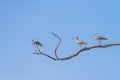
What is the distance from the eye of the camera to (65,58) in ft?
50.5

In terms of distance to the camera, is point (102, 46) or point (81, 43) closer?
point (102, 46)

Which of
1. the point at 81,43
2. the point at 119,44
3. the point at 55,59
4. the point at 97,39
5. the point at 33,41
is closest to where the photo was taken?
the point at 119,44

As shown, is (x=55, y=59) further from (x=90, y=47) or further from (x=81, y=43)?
(x=81, y=43)

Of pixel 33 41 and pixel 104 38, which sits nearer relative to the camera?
pixel 104 38

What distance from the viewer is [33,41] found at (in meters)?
22.5

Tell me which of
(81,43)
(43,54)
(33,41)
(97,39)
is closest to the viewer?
(43,54)

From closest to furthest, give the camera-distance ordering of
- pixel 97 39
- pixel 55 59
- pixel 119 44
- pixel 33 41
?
pixel 119 44
pixel 55 59
pixel 97 39
pixel 33 41

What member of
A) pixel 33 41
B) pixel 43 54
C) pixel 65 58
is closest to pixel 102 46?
→ pixel 65 58

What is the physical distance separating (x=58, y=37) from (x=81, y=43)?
295 centimetres

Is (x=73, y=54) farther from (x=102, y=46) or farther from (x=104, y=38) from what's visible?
(x=104, y=38)

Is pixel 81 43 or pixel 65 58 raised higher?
pixel 81 43

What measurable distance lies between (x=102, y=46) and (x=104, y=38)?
520 centimetres

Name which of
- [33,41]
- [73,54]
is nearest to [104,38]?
[33,41]

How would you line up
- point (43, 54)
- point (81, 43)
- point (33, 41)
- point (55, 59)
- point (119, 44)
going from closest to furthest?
point (119, 44) < point (55, 59) < point (43, 54) < point (81, 43) < point (33, 41)
